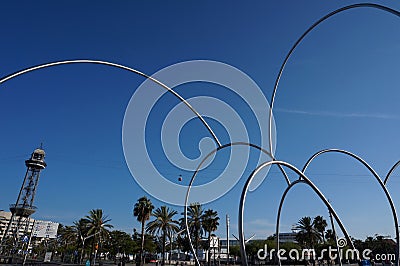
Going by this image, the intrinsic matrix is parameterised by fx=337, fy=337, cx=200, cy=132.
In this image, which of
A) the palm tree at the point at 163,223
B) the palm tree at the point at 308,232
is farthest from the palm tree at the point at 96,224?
the palm tree at the point at 308,232

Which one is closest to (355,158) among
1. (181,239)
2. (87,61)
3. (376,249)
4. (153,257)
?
(87,61)

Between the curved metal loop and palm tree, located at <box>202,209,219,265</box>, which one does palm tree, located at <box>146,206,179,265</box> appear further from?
the curved metal loop

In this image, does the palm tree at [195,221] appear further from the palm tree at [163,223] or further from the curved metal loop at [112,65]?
the curved metal loop at [112,65]

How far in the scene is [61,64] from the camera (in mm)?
13391

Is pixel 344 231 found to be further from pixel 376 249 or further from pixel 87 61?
pixel 376 249

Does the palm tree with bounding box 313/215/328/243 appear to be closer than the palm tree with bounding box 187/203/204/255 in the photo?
No

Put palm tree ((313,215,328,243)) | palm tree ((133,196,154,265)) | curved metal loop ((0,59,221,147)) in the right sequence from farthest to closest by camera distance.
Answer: palm tree ((313,215,328,243)), palm tree ((133,196,154,265)), curved metal loop ((0,59,221,147))

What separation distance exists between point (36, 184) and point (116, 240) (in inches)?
1515

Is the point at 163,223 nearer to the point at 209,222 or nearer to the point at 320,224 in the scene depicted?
the point at 209,222

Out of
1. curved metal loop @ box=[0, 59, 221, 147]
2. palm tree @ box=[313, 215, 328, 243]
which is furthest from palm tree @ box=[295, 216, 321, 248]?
curved metal loop @ box=[0, 59, 221, 147]

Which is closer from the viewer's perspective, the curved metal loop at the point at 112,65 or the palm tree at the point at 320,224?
the curved metal loop at the point at 112,65

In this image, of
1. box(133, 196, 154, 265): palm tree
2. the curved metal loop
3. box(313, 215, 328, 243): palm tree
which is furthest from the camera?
box(313, 215, 328, 243): palm tree

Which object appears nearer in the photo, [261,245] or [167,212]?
[167,212]

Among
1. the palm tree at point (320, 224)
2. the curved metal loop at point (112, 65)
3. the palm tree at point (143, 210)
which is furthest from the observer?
the palm tree at point (320, 224)
